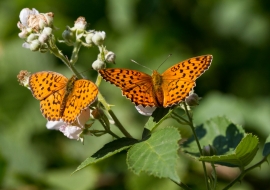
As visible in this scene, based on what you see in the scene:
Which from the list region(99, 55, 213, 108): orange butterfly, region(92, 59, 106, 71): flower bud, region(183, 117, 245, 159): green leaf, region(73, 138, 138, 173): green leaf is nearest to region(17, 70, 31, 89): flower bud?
region(92, 59, 106, 71): flower bud

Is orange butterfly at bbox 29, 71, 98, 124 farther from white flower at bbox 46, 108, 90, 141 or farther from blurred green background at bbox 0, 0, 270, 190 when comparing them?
blurred green background at bbox 0, 0, 270, 190

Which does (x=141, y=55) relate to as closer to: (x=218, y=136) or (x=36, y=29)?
(x=218, y=136)

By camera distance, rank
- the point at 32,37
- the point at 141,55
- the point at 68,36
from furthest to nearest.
A: the point at 141,55, the point at 68,36, the point at 32,37

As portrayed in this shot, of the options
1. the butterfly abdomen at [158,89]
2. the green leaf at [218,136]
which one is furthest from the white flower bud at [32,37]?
the green leaf at [218,136]

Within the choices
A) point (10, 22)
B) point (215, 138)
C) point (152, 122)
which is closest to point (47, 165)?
point (10, 22)

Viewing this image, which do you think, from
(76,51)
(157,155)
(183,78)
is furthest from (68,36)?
(157,155)

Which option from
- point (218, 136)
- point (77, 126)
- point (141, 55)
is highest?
point (77, 126)
